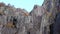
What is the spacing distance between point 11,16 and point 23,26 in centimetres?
555

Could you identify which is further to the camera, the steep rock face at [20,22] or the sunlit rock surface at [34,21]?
the steep rock face at [20,22]

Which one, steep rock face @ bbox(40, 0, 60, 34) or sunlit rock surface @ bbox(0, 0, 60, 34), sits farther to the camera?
sunlit rock surface @ bbox(0, 0, 60, 34)

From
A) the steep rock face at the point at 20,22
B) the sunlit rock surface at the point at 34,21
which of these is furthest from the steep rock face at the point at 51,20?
the steep rock face at the point at 20,22

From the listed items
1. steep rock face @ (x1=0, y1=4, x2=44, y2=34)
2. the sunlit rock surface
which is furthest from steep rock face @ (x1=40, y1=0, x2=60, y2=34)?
steep rock face @ (x1=0, y1=4, x2=44, y2=34)

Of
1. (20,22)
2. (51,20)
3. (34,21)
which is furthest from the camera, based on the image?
(20,22)

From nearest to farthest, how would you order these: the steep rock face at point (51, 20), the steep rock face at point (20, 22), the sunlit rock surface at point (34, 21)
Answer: the steep rock face at point (51, 20) → the sunlit rock surface at point (34, 21) → the steep rock face at point (20, 22)

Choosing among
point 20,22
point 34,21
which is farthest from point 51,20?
point 20,22

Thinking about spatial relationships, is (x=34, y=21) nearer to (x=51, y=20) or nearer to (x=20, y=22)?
(x=20, y=22)

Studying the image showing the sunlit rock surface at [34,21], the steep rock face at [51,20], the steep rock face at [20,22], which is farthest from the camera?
the steep rock face at [20,22]

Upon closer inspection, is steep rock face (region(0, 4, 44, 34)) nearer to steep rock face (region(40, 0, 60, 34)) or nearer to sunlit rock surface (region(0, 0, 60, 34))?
sunlit rock surface (region(0, 0, 60, 34))

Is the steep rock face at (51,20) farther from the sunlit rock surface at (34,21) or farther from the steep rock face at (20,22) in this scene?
the steep rock face at (20,22)

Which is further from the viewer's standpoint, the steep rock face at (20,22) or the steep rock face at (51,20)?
the steep rock face at (20,22)

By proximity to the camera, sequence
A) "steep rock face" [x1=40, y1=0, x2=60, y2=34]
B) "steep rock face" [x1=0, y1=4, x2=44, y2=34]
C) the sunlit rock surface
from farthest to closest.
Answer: "steep rock face" [x1=0, y1=4, x2=44, y2=34] → the sunlit rock surface → "steep rock face" [x1=40, y1=0, x2=60, y2=34]

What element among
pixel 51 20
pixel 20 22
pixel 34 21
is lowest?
pixel 20 22
